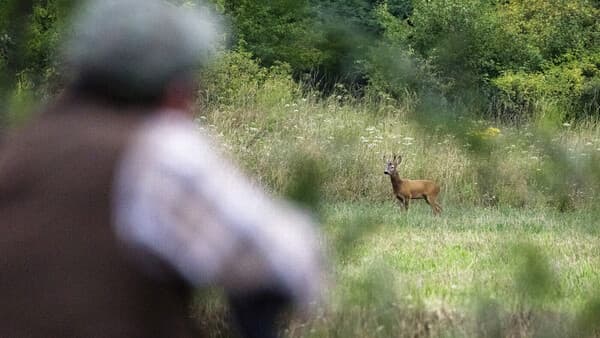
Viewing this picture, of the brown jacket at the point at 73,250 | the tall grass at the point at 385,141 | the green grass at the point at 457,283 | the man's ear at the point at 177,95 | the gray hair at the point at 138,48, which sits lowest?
the green grass at the point at 457,283

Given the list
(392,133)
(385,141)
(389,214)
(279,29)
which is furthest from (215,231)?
(385,141)

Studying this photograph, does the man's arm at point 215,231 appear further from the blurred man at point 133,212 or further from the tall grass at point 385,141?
the tall grass at point 385,141

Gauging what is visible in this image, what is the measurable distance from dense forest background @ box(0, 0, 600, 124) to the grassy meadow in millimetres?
82

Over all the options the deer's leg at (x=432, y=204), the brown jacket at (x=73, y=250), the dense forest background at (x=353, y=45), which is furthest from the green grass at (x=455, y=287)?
the deer's leg at (x=432, y=204)

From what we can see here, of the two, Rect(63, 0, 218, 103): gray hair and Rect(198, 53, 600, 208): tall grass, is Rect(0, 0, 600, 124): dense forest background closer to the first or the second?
Rect(198, 53, 600, 208): tall grass

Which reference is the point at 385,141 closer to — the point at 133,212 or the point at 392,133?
the point at 392,133

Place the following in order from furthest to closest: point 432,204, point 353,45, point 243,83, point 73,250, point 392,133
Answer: point 432,204 → point 243,83 → point 392,133 → point 353,45 → point 73,250

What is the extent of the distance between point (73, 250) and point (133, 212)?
137 millimetres

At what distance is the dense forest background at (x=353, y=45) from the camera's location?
2004mm

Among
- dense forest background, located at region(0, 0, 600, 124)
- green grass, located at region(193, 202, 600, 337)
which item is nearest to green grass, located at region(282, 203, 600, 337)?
green grass, located at region(193, 202, 600, 337)

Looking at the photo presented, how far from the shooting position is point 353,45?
2.00 m

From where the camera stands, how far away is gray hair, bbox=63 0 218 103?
163 cm

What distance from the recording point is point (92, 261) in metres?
1.60

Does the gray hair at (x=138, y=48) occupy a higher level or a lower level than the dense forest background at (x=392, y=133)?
higher
